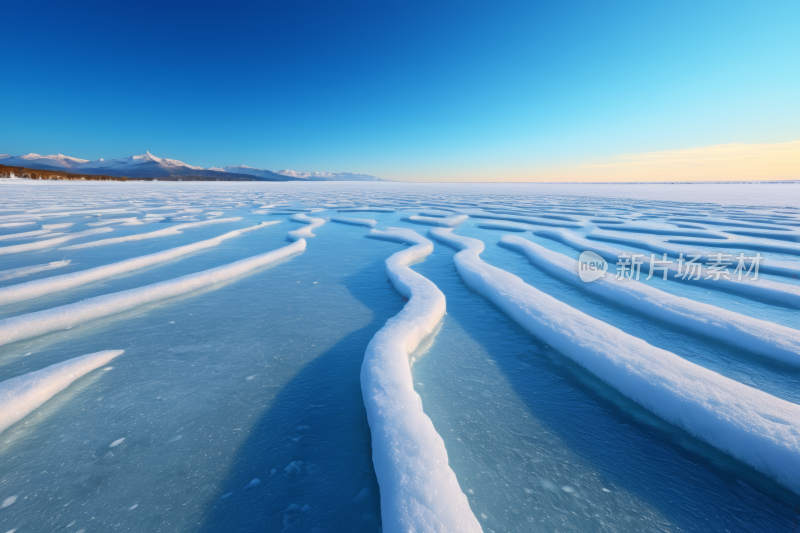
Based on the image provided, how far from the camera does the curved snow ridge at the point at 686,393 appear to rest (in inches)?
45.9

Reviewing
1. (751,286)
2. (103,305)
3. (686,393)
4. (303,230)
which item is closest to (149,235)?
(303,230)

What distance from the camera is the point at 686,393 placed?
1409 mm

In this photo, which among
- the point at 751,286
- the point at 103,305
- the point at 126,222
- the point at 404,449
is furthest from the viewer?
the point at 126,222

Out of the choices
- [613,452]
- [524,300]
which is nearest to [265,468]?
[613,452]

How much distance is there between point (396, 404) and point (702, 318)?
215cm

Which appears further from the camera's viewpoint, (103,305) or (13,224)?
(13,224)

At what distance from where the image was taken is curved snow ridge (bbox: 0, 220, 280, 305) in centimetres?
248

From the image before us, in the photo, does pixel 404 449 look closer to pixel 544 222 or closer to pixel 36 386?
pixel 36 386

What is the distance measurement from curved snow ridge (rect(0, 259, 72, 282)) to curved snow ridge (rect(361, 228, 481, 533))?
3.40 metres

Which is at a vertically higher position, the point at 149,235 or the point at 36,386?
the point at 149,235

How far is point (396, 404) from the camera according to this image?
135cm

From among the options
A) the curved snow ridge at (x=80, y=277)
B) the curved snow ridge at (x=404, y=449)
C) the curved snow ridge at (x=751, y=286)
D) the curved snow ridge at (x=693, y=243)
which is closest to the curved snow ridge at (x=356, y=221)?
the curved snow ridge at (x=80, y=277)

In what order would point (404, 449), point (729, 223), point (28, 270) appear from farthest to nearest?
point (729, 223)
point (28, 270)
point (404, 449)

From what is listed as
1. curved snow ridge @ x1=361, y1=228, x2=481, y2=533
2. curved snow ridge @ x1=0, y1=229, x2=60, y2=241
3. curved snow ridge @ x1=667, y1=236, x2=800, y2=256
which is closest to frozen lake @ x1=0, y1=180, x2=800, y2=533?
curved snow ridge @ x1=361, y1=228, x2=481, y2=533
